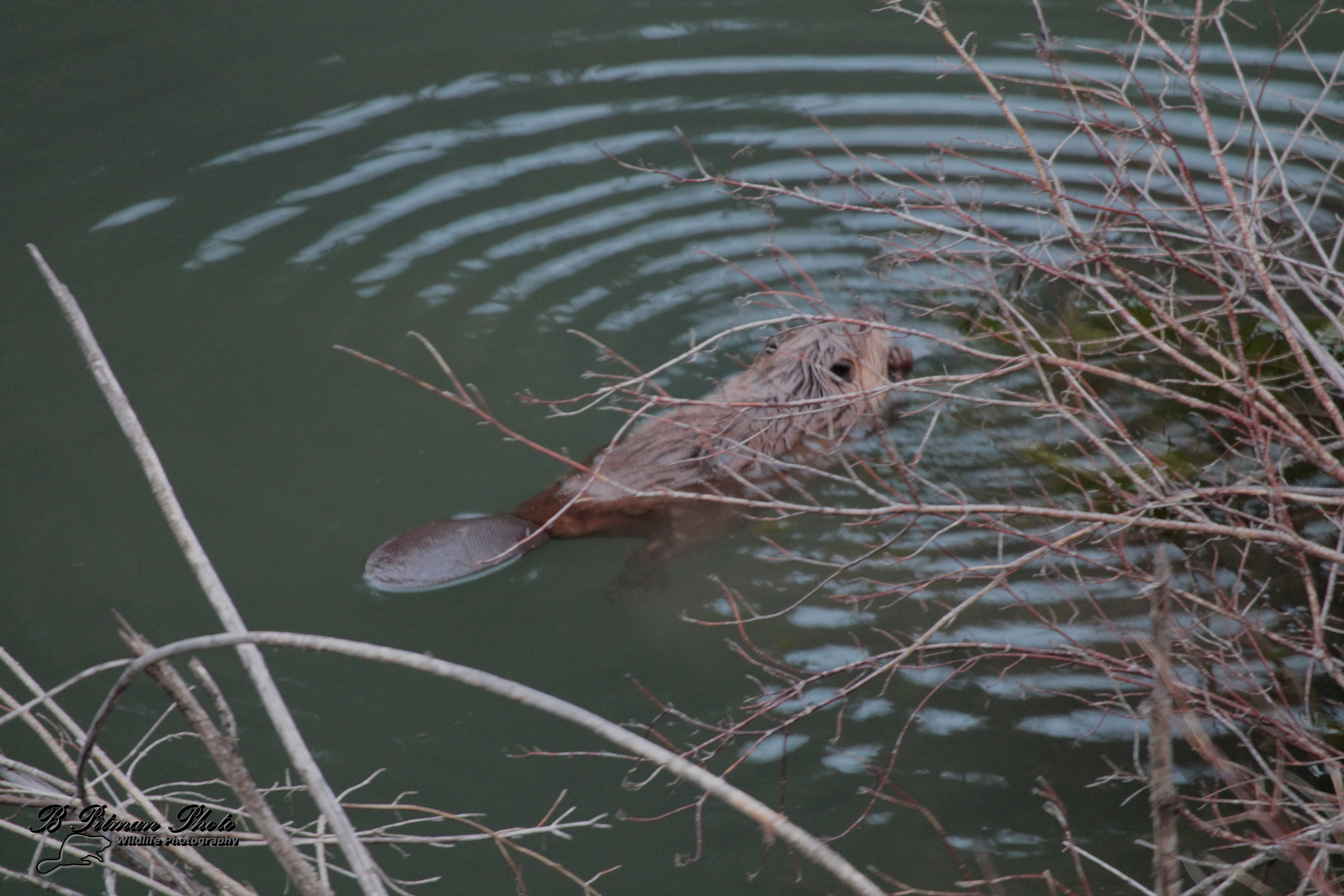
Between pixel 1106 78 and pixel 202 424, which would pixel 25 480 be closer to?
pixel 202 424

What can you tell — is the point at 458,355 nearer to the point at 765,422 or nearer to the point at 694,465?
the point at 694,465

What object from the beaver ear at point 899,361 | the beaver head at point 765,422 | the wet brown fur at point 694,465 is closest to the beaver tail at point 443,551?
the wet brown fur at point 694,465

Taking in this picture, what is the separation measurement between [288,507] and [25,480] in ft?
3.39

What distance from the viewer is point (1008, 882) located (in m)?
2.88

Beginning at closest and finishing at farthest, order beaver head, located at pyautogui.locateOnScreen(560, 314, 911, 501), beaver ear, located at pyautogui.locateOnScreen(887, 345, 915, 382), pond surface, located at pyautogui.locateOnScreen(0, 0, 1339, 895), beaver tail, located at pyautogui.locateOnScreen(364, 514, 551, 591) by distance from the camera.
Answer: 1. pond surface, located at pyautogui.locateOnScreen(0, 0, 1339, 895)
2. beaver tail, located at pyautogui.locateOnScreen(364, 514, 551, 591)
3. beaver head, located at pyautogui.locateOnScreen(560, 314, 911, 501)
4. beaver ear, located at pyautogui.locateOnScreen(887, 345, 915, 382)

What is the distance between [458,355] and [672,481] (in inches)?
51.1

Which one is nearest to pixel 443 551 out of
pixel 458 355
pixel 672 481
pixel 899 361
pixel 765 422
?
pixel 672 481

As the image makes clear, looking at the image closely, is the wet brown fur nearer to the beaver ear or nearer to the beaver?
the beaver

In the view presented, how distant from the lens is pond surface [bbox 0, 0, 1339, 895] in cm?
312

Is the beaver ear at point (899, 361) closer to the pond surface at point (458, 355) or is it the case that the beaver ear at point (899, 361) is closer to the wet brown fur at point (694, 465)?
the pond surface at point (458, 355)

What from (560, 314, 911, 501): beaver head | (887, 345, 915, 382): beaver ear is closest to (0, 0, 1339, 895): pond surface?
(887, 345, 915, 382): beaver ear

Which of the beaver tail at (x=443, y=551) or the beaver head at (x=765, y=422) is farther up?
the beaver head at (x=765, y=422)

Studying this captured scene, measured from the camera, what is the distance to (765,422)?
3.40 m

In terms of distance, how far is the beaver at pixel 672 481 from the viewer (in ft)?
10.9
